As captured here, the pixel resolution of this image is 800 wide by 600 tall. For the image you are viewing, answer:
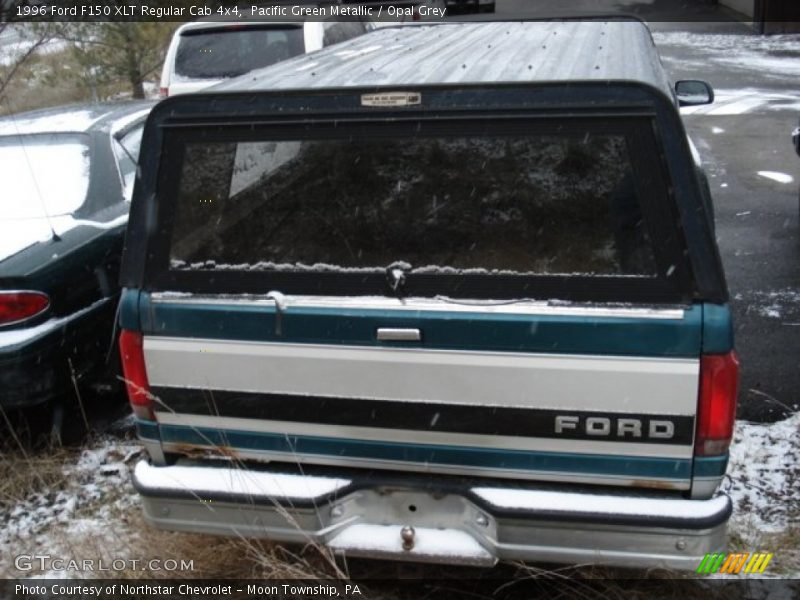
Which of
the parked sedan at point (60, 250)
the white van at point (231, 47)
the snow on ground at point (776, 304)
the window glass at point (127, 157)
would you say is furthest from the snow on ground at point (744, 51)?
the parked sedan at point (60, 250)

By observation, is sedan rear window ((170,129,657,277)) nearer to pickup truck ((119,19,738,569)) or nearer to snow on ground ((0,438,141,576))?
pickup truck ((119,19,738,569))

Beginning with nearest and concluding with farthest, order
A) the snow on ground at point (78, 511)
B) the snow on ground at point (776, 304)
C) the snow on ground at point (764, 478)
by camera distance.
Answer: the snow on ground at point (764, 478) < the snow on ground at point (78, 511) < the snow on ground at point (776, 304)

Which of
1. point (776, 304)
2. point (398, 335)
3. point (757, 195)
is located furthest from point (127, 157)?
point (757, 195)

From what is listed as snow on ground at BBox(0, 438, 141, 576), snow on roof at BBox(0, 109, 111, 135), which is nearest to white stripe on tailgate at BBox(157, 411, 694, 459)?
snow on ground at BBox(0, 438, 141, 576)

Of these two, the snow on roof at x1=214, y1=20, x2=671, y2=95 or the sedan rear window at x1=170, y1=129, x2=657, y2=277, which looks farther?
the snow on roof at x1=214, y1=20, x2=671, y2=95

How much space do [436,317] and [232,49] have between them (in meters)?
7.31

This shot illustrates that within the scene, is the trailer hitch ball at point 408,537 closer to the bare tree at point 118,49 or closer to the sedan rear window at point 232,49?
the sedan rear window at point 232,49

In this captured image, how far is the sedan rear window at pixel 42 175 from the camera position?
16.1 ft

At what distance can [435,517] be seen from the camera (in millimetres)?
2938

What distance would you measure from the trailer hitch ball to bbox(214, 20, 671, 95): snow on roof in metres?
1.50

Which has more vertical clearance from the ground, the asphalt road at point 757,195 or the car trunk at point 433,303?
the car trunk at point 433,303

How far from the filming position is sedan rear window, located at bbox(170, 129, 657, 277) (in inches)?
106

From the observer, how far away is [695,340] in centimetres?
254

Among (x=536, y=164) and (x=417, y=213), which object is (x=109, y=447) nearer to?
(x=417, y=213)
